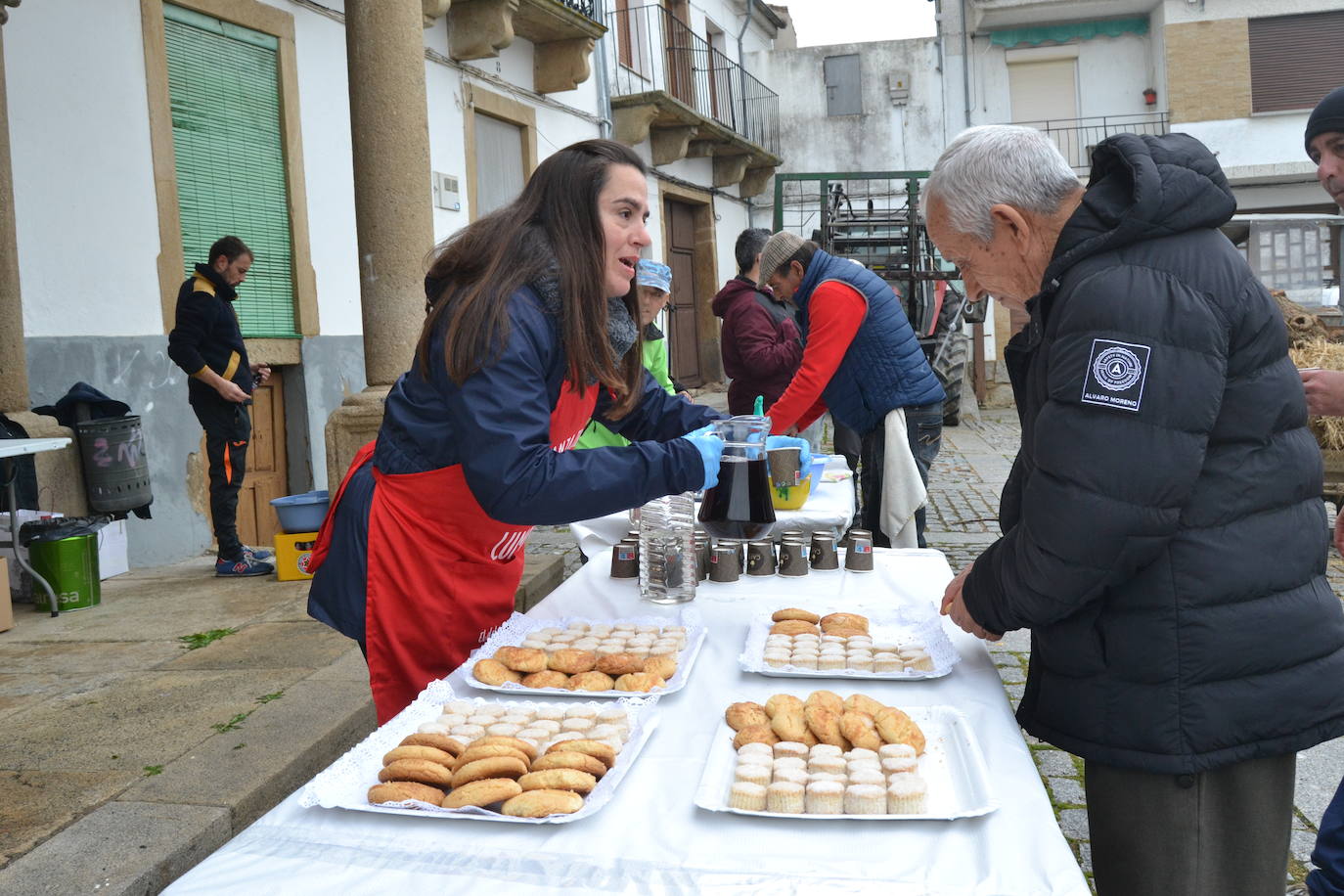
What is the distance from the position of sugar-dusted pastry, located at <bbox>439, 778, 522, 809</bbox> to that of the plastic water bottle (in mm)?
1187

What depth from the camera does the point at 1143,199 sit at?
1.68m

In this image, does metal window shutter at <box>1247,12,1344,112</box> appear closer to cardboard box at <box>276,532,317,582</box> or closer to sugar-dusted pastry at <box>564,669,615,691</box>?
cardboard box at <box>276,532,317,582</box>

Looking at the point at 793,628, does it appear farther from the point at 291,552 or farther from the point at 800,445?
the point at 291,552

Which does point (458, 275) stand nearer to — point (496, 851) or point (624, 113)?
point (496, 851)

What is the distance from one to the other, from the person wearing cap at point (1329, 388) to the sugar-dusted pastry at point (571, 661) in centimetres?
171

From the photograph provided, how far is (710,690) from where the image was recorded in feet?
6.42

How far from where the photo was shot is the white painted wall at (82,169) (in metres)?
6.32

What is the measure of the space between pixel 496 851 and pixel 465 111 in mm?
10234

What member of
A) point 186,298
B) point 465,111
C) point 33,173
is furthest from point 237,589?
point 465,111

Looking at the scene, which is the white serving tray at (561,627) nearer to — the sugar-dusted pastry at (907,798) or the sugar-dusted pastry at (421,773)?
the sugar-dusted pastry at (421,773)

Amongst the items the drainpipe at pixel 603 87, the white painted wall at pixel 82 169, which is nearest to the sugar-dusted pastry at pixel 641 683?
the white painted wall at pixel 82 169

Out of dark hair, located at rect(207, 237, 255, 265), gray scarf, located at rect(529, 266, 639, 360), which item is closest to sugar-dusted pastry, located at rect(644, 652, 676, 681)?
gray scarf, located at rect(529, 266, 639, 360)

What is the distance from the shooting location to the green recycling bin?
546 cm

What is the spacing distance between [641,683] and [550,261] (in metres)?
0.83
